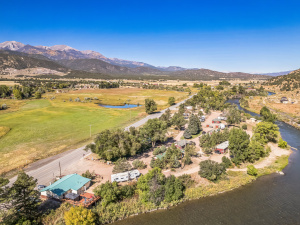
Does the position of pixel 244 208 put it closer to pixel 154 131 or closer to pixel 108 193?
pixel 108 193

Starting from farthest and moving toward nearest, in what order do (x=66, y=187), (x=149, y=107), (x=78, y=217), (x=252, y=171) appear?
(x=149, y=107)
(x=252, y=171)
(x=66, y=187)
(x=78, y=217)

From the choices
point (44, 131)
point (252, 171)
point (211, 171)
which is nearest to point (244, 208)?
point (211, 171)

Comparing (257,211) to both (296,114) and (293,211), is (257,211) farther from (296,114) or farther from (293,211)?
(296,114)

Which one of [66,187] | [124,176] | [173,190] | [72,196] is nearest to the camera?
[72,196]

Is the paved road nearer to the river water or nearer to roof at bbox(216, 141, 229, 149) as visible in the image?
the river water

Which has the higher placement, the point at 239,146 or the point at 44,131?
the point at 239,146

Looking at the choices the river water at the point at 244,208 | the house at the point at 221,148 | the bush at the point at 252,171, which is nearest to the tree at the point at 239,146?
the bush at the point at 252,171
